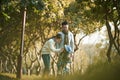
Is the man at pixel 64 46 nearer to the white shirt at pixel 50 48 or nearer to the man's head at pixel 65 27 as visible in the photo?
the man's head at pixel 65 27

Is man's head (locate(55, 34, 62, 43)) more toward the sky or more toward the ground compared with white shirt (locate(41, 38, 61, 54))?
more toward the sky

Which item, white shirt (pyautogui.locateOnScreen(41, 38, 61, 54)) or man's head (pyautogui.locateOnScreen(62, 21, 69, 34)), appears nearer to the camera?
man's head (pyautogui.locateOnScreen(62, 21, 69, 34))

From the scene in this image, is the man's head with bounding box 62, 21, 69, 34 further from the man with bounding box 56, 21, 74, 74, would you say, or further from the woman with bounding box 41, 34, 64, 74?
the woman with bounding box 41, 34, 64, 74

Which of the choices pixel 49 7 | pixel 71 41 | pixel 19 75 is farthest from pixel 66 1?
pixel 71 41

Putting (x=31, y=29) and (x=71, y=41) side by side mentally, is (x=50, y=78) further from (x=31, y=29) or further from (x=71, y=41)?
(x=31, y=29)

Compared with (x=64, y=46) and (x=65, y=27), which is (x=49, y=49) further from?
(x=65, y=27)

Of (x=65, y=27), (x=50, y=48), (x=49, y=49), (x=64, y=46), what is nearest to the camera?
(x=65, y=27)

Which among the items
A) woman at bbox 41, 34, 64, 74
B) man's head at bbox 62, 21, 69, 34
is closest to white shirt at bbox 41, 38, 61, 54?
woman at bbox 41, 34, 64, 74

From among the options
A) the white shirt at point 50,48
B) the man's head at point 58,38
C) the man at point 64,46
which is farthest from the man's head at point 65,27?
the white shirt at point 50,48

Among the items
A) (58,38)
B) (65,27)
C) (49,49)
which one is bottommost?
(49,49)

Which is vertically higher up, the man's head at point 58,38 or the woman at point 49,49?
the man's head at point 58,38

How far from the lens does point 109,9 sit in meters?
28.3

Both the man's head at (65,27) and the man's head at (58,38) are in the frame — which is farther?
the man's head at (58,38)

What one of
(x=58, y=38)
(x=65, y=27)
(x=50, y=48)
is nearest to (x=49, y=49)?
(x=50, y=48)
